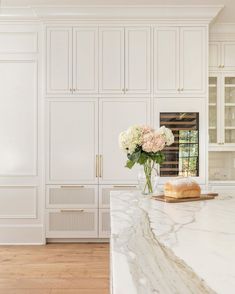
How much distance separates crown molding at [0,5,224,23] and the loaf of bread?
8.96 feet

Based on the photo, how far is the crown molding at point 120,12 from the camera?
4.06 metres

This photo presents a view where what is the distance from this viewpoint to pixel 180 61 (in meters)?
4.18

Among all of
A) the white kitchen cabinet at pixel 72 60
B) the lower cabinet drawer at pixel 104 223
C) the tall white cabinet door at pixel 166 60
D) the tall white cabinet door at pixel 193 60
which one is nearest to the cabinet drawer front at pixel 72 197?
the lower cabinet drawer at pixel 104 223

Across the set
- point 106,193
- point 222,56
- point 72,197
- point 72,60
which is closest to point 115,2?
point 72,60

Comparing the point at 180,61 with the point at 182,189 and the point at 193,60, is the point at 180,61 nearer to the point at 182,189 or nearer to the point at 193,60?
the point at 193,60

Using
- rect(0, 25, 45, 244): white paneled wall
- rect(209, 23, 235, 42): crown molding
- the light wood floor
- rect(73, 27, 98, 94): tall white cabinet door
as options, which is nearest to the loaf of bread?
the light wood floor

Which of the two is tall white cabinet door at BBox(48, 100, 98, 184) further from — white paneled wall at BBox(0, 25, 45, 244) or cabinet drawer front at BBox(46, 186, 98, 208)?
white paneled wall at BBox(0, 25, 45, 244)

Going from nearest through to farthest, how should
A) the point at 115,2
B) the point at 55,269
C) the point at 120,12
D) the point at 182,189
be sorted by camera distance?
the point at 182,189 < the point at 55,269 < the point at 115,2 < the point at 120,12

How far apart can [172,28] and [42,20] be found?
1.55 m

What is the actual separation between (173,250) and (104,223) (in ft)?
10.9

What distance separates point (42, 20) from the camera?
4168 millimetres

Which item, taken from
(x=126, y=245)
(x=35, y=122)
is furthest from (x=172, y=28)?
(x=126, y=245)

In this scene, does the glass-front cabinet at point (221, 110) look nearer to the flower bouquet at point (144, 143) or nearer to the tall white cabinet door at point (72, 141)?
the tall white cabinet door at point (72, 141)

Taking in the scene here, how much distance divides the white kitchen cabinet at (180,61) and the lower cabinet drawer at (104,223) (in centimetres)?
158
